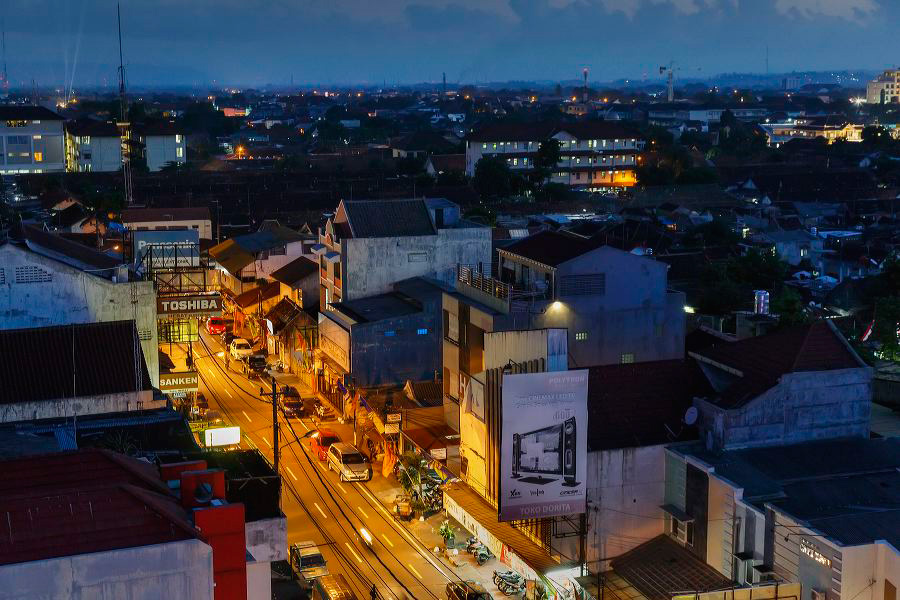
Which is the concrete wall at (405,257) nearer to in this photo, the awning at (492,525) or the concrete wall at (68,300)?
the concrete wall at (68,300)

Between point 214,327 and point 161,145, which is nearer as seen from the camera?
point 214,327

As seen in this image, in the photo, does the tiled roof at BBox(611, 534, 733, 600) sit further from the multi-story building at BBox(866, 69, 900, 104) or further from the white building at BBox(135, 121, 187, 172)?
the multi-story building at BBox(866, 69, 900, 104)

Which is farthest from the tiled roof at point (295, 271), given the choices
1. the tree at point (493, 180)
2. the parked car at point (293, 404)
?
the tree at point (493, 180)

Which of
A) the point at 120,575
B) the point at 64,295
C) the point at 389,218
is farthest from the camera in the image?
the point at 389,218

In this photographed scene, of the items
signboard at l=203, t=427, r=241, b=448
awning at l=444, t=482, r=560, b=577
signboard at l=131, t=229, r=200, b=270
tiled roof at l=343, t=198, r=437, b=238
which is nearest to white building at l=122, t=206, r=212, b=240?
signboard at l=131, t=229, r=200, b=270

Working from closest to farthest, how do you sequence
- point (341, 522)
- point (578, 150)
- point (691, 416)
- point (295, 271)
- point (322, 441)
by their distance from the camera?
point (691, 416) < point (341, 522) < point (322, 441) < point (295, 271) < point (578, 150)

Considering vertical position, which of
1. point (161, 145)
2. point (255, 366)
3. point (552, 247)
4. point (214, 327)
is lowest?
point (255, 366)

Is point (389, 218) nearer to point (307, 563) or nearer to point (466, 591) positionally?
point (307, 563)

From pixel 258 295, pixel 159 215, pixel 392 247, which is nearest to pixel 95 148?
pixel 159 215
